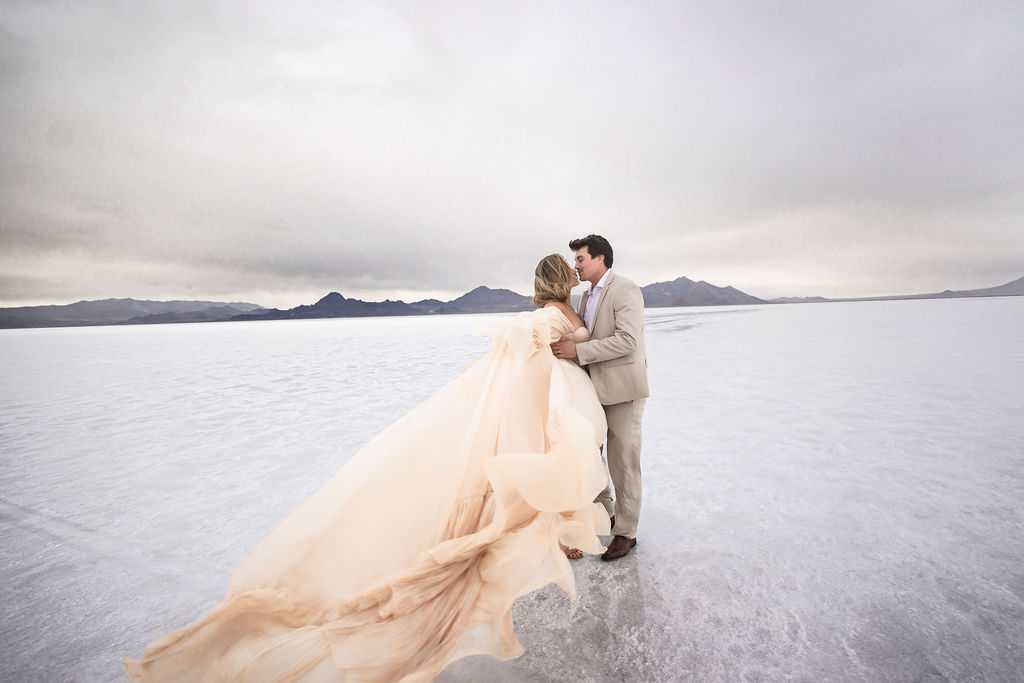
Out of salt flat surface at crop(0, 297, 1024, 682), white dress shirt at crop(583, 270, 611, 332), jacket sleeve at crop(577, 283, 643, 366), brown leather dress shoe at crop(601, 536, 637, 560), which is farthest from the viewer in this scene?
white dress shirt at crop(583, 270, 611, 332)

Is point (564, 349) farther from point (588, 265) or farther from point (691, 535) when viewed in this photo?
point (691, 535)

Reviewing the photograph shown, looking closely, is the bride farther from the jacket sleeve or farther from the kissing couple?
the jacket sleeve

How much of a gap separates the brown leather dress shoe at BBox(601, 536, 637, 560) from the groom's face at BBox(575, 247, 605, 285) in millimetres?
1799

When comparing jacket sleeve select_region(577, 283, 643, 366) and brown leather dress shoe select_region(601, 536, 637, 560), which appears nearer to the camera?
jacket sleeve select_region(577, 283, 643, 366)

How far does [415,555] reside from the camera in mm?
1988

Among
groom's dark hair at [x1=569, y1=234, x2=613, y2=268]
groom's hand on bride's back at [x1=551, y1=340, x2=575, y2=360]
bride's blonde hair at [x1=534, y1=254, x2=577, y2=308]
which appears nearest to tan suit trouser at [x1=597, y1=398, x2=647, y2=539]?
groom's hand on bride's back at [x1=551, y1=340, x2=575, y2=360]

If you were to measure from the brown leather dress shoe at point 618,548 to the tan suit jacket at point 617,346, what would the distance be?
94 cm

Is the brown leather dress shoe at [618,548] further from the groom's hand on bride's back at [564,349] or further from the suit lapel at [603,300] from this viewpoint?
the suit lapel at [603,300]

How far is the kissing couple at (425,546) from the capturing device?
1758 mm

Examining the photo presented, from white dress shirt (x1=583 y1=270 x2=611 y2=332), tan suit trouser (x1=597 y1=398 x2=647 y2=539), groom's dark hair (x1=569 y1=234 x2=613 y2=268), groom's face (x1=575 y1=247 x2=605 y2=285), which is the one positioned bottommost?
tan suit trouser (x1=597 y1=398 x2=647 y2=539)

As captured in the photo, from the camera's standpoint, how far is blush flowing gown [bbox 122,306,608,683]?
5.76 feet

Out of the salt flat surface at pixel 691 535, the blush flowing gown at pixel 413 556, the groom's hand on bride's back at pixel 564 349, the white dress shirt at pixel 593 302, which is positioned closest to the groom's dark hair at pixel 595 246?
the white dress shirt at pixel 593 302

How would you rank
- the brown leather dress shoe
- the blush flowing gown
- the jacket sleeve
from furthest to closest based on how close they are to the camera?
the brown leather dress shoe
the jacket sleeve
the blush flowing gown

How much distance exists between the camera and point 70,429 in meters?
6.94
